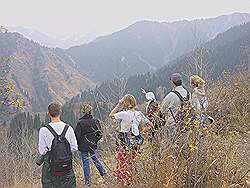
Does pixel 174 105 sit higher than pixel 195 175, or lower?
higher

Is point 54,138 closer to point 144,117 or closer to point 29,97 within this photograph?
point 144,117

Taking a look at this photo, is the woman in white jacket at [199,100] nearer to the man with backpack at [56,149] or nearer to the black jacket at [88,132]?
the man with backpack at [56,149]

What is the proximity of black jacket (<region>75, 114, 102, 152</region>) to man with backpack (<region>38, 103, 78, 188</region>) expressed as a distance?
2087 mm

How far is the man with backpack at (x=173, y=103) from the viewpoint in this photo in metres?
5.49

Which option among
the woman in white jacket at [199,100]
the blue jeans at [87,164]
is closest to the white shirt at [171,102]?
the woman in white jacket at [199,100]

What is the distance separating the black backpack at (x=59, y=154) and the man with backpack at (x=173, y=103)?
4.28ft

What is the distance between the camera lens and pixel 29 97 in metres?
178

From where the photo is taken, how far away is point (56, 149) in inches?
203

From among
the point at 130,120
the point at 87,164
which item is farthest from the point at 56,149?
the point at 87,164

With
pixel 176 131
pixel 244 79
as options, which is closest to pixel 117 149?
pixel 176 131

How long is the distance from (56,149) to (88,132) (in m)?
2.33

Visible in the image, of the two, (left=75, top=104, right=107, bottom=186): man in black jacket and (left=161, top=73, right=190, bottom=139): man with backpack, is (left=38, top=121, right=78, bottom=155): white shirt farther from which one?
(left=75, top=104, right=107, bottom=186): man in black jacket

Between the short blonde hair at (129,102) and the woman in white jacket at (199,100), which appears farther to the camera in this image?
the short blonde hair at (129,102)

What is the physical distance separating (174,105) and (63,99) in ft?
620
